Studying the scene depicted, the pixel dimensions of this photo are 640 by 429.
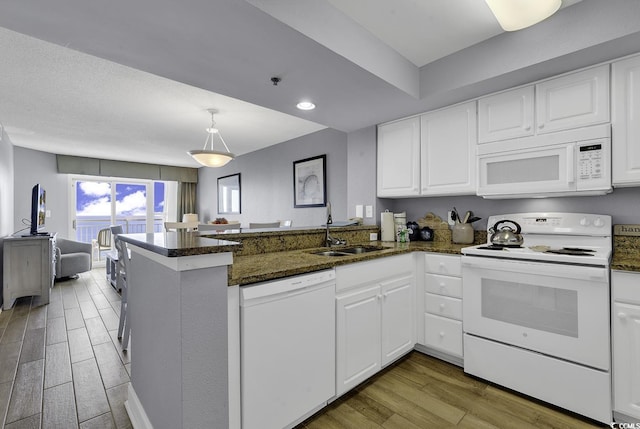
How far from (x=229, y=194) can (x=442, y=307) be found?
17.0ft

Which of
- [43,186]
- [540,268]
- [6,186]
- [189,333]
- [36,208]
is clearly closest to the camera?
[189,333]

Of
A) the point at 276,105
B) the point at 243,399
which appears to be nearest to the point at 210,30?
the point at 276,105

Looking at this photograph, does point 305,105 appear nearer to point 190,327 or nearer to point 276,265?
point 276,265

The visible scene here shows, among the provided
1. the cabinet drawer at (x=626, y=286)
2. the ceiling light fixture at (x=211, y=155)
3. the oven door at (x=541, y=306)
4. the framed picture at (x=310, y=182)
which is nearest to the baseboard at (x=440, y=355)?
the oven door at (x=541, y=306)

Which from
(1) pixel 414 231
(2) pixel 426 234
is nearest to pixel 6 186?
(1) pixel 414 231

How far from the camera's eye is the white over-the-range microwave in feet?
6.06

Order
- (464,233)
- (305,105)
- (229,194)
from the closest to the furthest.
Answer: (305,105), (464,233), (229,194)

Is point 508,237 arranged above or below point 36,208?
below

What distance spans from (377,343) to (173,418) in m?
1.28

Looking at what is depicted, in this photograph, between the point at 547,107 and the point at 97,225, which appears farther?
the point at 97,225

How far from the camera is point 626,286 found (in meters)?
1.58

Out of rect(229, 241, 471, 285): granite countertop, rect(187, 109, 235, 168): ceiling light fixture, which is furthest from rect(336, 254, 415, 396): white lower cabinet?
rect(187, 109, 235, 168): ceiling light fixture

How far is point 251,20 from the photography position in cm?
138

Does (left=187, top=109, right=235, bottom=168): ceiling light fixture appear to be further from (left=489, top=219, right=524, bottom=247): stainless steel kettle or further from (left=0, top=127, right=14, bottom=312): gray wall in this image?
(left=489, top=219, right=524, bottom=247): stainless steel kettle
